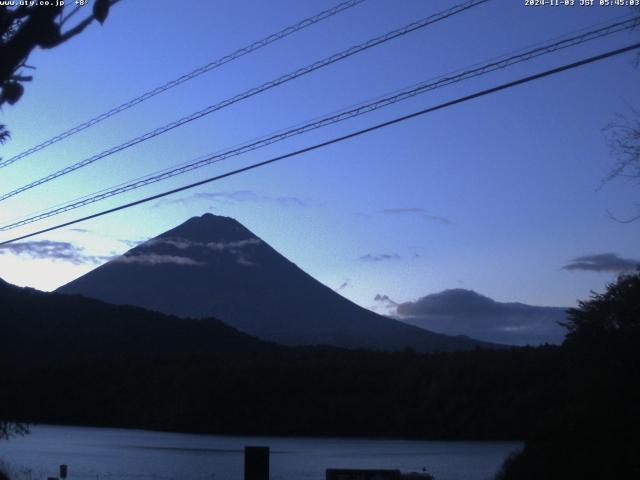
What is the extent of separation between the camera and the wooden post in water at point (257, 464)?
30.6ft

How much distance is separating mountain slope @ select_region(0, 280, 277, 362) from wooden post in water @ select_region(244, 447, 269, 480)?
239ft

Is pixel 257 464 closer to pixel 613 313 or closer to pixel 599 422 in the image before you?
pixel 599 422

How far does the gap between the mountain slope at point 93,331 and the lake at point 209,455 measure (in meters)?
8.13

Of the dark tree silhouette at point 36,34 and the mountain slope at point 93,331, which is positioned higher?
the mountain slope at point 93,331

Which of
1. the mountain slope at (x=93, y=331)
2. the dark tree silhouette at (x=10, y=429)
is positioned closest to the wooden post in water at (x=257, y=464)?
the dark tree silhouette at (x=10, y=429)

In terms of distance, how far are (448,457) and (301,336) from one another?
354ft

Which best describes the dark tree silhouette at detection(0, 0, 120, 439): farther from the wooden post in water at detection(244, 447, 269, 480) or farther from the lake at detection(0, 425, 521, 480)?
the lake at detection(0, 425, 521, 480)

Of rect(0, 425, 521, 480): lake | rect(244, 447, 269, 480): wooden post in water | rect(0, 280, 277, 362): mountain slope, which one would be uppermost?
rect(0, 280, 277, 362): mountain slope

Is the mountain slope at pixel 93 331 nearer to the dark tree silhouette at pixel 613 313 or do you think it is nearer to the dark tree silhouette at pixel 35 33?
the dark tree silhouette at pixel 613 313

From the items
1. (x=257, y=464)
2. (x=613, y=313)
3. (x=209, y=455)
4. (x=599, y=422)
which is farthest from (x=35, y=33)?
(x=209, y=455)

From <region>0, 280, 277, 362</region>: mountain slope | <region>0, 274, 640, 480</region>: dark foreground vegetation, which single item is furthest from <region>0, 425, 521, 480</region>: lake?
<region>0, 280, 277, 362</region>: mountain slope

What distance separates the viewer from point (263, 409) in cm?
8775

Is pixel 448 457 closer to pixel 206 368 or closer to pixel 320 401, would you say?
pixel 320 401

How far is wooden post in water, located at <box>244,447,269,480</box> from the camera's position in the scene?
9320 millimetres
